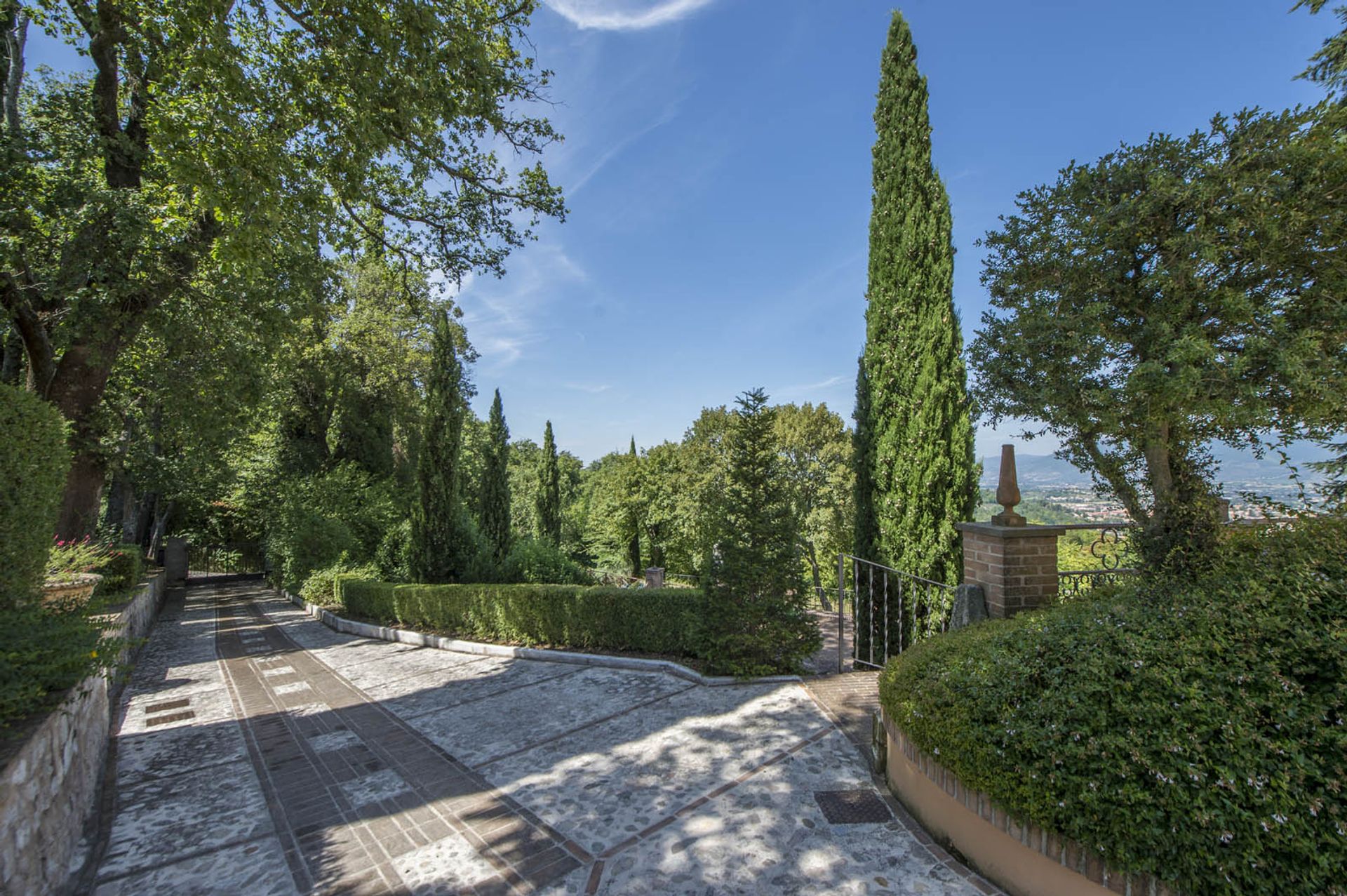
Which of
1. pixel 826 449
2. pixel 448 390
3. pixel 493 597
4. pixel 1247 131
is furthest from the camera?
pixel 826 449

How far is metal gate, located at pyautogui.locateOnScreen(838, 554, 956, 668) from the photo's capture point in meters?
6.20

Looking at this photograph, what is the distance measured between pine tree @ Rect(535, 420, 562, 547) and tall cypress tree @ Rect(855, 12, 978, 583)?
55.3 ft

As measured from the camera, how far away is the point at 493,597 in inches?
355

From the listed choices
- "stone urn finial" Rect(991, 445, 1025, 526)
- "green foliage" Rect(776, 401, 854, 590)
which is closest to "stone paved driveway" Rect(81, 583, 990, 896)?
"stone urn finial" Rect(991, 445, 1025, 526)

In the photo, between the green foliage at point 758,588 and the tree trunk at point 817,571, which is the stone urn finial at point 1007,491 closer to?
the green foliage at point 758,588

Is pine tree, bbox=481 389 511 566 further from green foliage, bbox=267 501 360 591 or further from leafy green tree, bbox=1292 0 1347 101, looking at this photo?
leafy green tree, bbox=1292 0 1347 101

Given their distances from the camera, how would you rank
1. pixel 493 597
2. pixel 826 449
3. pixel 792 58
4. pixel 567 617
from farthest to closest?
pixel 826 449, pixel 493 597, pixel 567 617, pixel 792 58

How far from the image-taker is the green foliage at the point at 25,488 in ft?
13.5

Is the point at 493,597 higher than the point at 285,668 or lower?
Result: higher

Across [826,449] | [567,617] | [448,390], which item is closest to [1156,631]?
[567,617]

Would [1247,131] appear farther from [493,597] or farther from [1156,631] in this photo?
[493,597]

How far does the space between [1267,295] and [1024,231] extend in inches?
72.2

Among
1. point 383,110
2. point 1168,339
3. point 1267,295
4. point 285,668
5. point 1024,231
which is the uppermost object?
point 383,110

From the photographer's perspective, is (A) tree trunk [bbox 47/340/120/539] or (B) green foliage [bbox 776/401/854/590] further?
(B) green foliage [bbox 776/401/854/590]
